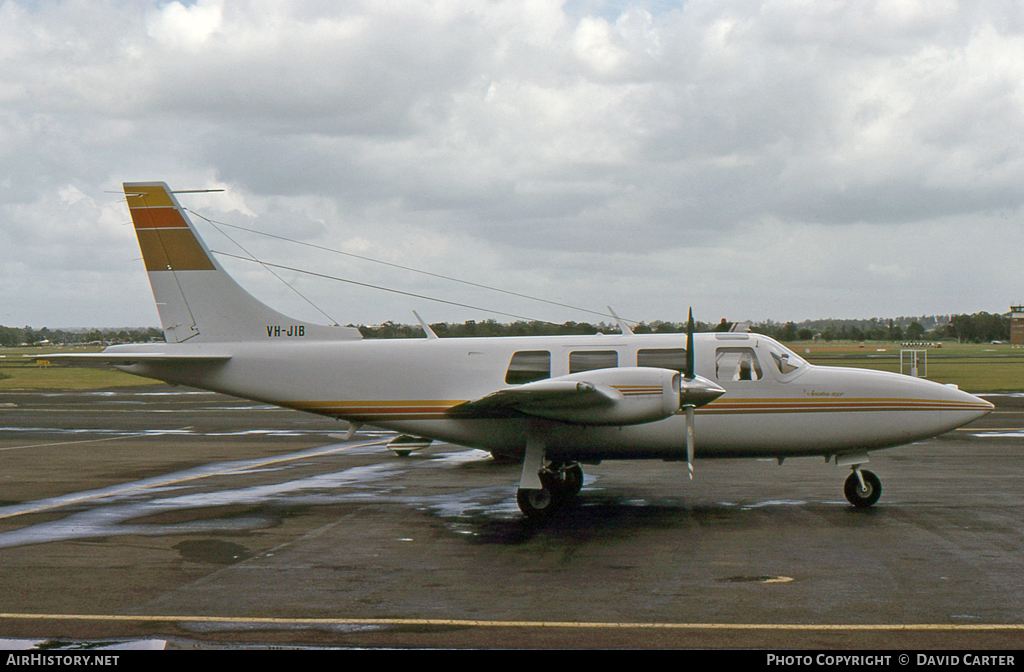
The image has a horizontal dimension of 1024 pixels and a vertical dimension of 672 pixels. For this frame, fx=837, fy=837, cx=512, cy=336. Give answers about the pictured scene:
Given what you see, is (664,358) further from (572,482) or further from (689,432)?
(572,482)

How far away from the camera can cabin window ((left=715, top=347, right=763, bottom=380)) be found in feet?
46.0

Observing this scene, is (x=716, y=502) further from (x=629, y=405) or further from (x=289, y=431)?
(x=289, y=431)

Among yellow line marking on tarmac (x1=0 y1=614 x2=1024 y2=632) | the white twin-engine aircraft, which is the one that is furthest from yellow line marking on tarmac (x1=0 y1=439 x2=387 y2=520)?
yellow line marking on tarmac (x1=0 y1=614 x2=1024 y2=632)

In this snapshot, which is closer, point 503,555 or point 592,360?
point 503,555

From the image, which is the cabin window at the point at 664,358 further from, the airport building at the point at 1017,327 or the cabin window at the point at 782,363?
the airport building at the point at 1017,327

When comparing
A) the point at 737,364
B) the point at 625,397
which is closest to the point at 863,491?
the point at 737,364

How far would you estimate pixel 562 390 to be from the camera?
39.8ft

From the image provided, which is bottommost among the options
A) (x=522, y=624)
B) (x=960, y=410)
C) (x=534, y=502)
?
(x=522, y=624)

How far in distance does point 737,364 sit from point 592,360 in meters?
2.43

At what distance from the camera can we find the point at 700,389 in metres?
12.8

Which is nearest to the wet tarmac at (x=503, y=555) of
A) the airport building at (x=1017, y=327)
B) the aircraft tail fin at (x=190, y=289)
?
the aircraft tail fin at (x=190, y=289)

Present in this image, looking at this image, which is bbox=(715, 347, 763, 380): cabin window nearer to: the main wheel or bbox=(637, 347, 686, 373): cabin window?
bbox=(637, 347, 686, 373): cabin window
